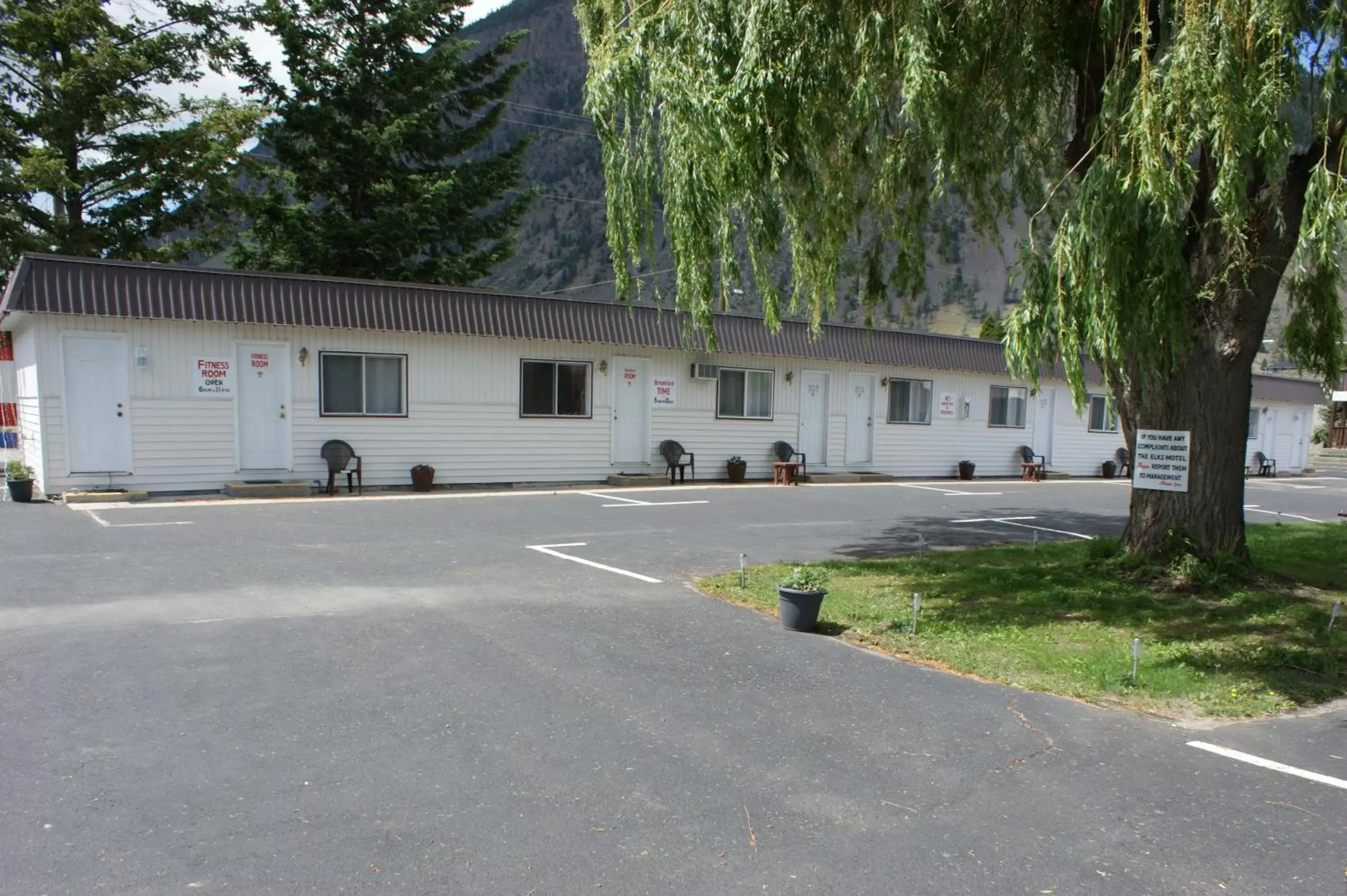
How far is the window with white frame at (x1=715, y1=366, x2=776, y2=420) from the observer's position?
19312 millimetres

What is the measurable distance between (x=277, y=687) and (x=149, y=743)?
2.84ft

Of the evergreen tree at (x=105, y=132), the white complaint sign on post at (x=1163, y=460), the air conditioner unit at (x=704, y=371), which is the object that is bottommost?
the white complaint sign on post at (x=1163, y=460)

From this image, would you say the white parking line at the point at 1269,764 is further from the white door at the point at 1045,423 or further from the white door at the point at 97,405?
the white door at the point at 1045,423

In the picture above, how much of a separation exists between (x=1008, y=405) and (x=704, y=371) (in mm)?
10091

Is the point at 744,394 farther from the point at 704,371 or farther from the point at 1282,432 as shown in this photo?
the point at 1282,432

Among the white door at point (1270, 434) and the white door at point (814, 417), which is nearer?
Answer: the white door at point (814, 417)

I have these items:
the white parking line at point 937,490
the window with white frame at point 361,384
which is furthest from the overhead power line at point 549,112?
the white parking line at point 937,490

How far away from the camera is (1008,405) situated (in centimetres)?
2417

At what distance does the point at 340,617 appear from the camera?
21.5 ft

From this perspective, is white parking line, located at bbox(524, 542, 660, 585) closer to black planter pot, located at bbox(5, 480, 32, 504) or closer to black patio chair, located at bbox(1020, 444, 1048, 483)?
black planter pot, located at bbox(5, 480, 32, 504)

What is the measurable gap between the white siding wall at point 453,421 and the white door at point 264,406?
0.13 m

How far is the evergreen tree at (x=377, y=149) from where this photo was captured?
2378 cm

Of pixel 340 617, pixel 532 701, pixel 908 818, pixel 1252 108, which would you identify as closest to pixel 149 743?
pixel 532 701

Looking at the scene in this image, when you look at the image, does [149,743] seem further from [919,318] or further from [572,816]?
[919,318]
